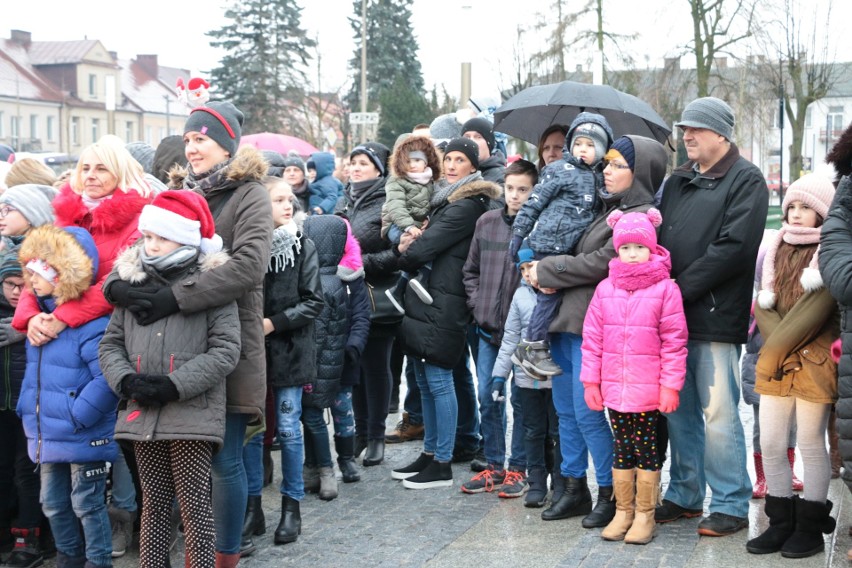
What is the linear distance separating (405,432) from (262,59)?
49.6m

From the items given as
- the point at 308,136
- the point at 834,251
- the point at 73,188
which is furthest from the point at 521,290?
the point at 308,136

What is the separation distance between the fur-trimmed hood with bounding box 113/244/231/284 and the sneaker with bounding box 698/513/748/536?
291 centimetres

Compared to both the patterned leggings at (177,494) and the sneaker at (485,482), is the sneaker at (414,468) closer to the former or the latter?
the sneaker at (485,482)

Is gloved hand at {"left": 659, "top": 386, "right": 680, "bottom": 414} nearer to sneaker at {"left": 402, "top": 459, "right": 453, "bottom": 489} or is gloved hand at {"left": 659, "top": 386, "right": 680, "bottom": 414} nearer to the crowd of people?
the crowd of people

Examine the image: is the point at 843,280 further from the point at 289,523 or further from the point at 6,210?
the point at 6,210

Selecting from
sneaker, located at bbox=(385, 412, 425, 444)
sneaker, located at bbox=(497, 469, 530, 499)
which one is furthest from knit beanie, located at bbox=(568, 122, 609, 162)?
sneaker, located at bbox=(385, 412, 425, 444)

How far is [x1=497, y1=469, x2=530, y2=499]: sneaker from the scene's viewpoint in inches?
262

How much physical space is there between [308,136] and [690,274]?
49.0 meters

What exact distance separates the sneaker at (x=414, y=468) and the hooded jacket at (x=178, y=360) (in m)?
2.45

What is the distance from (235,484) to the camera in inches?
204

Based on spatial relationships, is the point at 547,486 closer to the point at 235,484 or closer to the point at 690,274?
the point at 690,274

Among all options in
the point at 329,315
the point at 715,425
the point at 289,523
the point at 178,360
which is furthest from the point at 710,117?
the point at 289,523

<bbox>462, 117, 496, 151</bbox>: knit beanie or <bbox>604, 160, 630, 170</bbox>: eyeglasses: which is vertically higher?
<bbox>462, 117, 496, 151</bbox>: knit beanie

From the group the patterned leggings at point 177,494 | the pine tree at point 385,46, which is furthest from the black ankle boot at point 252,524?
the pine tree at point 385,46
